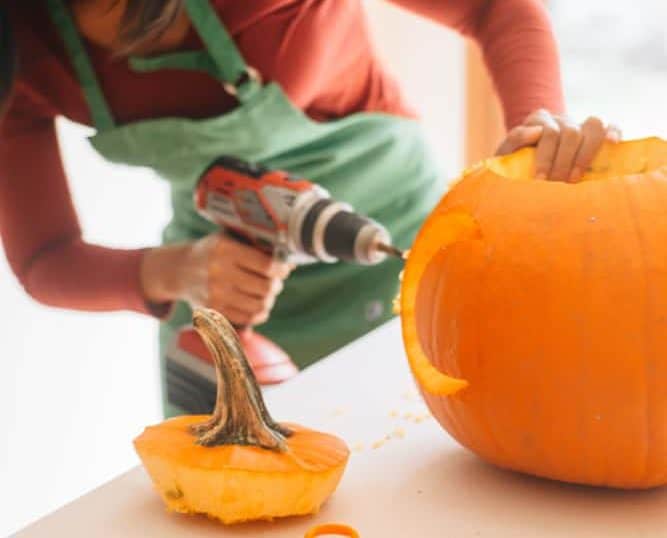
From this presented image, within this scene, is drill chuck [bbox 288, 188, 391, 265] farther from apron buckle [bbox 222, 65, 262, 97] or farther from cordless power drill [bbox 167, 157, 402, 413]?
apron buckle [bbox 222, 65, 262, 97]

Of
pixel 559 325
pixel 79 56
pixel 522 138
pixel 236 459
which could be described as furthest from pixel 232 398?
pixel 79 56

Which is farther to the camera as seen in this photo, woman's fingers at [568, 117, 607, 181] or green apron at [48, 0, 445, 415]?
green apron at [48, 0, 445, 415]

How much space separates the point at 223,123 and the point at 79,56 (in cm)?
19

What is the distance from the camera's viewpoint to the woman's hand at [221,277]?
1.11 metres

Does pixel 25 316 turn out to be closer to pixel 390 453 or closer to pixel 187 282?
pixel 187 282

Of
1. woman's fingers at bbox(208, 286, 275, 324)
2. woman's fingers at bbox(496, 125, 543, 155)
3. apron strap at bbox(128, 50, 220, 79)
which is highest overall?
apron strap at bbox(128, 50, 220, 79)

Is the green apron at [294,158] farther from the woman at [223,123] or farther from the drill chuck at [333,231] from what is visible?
the drill chuck at [333,231]

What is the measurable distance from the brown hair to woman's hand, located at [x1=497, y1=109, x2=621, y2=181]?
0.56 meters

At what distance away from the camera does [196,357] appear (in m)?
1.12

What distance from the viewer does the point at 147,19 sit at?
108 centimetres

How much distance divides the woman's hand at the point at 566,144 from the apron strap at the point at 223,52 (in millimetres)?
501

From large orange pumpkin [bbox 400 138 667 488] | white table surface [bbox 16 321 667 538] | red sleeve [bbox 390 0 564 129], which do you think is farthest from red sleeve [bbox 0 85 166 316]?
large orange pumpkin [bbox 400 138 667 488]

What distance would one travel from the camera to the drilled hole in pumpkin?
62 centimetres

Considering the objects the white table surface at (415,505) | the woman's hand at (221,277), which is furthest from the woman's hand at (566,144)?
the woman's hand at (221,277)
